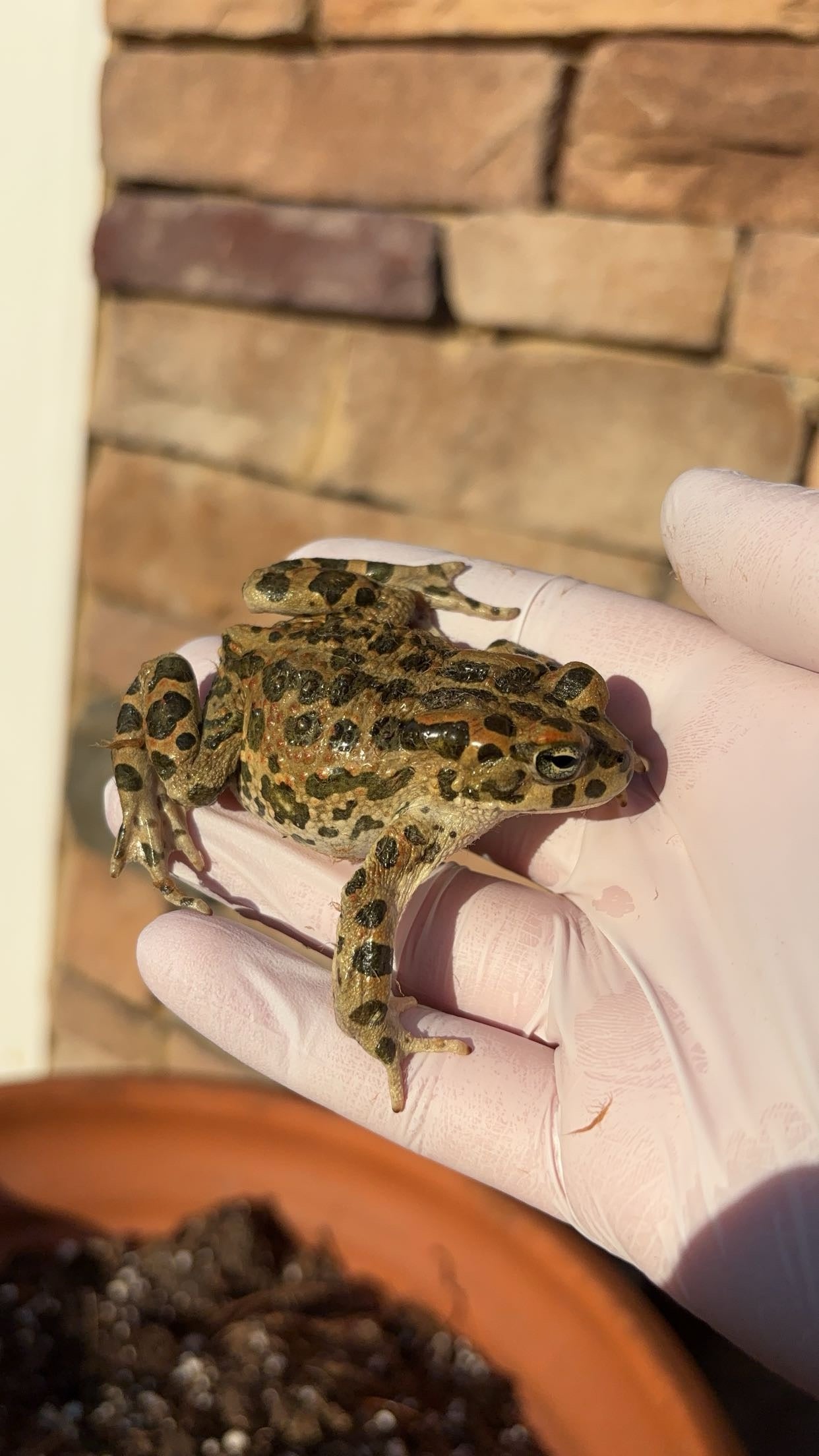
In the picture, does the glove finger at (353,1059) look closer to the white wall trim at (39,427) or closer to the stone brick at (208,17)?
the white wall trim at (39,427)

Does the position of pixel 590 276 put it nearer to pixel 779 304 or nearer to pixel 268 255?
pixel 779 304

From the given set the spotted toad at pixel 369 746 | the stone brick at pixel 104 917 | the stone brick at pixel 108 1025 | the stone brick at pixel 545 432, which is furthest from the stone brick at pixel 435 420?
the stone brick at pixel 108 1025

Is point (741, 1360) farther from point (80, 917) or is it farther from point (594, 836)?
point (80, 917)

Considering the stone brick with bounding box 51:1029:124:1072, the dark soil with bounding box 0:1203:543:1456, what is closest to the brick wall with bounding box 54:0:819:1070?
the stone brick with bounding box 51:1029:124:1072

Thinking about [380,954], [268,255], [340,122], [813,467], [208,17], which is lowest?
[380,954]

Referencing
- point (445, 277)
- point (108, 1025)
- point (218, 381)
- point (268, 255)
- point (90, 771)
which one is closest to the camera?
point (445, 277)

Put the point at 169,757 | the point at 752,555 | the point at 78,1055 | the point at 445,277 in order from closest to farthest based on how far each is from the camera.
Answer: the point at 752,555 < the point at 169,757 < the point at 445,277 < the point at 78,1055

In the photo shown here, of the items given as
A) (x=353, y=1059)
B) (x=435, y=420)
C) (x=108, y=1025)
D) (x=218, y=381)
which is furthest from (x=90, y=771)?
(x=353, y=1059)
